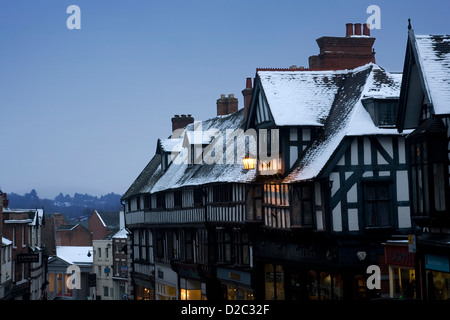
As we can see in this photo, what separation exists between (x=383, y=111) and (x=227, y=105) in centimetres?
2122

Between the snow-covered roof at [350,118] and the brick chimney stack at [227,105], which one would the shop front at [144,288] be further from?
the snow-covered roof at [350,118]

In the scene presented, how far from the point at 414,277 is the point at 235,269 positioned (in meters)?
13.6

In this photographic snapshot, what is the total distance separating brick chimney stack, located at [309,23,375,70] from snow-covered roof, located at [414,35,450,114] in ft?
40.1

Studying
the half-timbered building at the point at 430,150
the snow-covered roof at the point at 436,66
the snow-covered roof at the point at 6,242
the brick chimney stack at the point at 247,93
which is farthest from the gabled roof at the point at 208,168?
the snow-covered roof at the point at 436,66

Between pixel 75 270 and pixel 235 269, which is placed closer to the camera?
pixel 235 269

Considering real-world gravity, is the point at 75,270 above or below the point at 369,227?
below

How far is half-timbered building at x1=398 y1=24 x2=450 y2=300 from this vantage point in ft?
64.3

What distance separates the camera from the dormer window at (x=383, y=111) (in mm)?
27234

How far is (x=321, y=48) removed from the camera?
34.0 m

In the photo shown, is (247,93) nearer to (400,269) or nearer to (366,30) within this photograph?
(366,30)

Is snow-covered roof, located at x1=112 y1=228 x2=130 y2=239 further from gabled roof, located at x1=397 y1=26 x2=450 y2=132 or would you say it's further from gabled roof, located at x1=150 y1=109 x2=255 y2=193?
gabled roof, located at x1=397 y1=26 x2=450 y2=132

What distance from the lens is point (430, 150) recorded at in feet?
65.3
